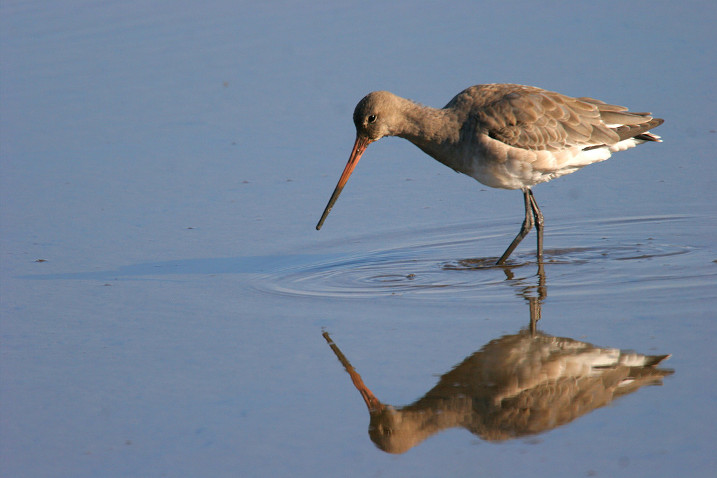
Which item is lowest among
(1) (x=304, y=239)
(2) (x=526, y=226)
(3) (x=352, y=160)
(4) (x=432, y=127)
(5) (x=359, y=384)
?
(5) (x=359, y=384)

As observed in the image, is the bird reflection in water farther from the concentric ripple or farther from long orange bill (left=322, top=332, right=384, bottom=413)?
the concentric ripple

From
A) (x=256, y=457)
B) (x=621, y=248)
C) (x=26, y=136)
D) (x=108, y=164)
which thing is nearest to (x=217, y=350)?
(x=256, y=457)

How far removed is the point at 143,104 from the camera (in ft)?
35.6

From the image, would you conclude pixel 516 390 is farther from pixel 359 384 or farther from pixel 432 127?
pixel 432 127

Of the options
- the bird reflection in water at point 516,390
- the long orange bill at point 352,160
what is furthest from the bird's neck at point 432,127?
the bird reflection in water at point 516,390

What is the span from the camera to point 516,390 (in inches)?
217

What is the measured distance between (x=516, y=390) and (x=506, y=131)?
2.69m

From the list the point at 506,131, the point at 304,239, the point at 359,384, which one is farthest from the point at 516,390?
the point at 304,239

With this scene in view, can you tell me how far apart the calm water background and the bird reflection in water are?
96 millimetres

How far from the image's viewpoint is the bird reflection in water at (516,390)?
5133 mm

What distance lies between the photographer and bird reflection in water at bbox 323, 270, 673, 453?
5133mm

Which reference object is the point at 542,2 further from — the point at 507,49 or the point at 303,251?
the point at 303,251

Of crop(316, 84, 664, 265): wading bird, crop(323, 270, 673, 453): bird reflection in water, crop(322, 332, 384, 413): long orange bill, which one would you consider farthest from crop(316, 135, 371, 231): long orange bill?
crop(323, 270, 673, 453): bird reflection in water

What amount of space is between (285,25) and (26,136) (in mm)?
3520
